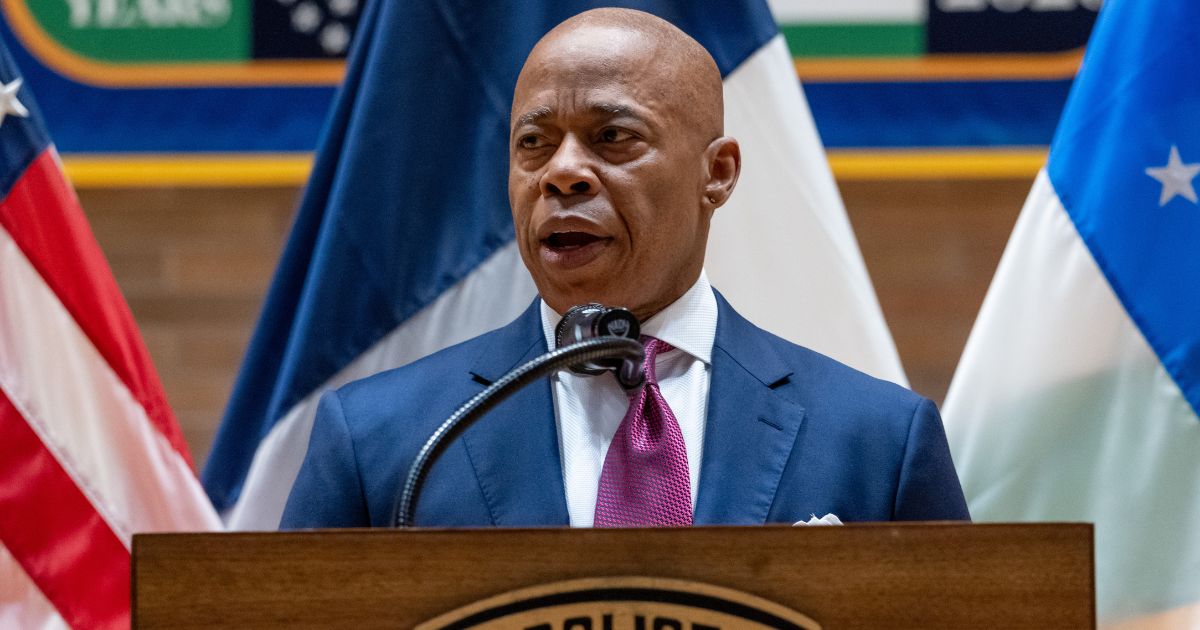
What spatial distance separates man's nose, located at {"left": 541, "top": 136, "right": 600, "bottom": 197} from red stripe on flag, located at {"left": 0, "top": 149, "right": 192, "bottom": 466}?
0.91 meters

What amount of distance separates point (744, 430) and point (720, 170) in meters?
0.35

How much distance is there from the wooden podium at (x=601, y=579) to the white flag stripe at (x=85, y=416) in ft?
3.63

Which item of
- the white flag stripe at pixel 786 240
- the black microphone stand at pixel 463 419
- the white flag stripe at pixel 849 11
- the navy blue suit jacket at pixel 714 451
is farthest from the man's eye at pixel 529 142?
the white flag stripe at pixel 849 11

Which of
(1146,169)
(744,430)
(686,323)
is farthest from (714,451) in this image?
(1146,169)

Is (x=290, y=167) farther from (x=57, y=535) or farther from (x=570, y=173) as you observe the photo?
(x=570, y=173)

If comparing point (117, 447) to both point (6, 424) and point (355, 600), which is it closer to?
point (6, 424)

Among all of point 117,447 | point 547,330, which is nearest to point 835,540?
point 547,330

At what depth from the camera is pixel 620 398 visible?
158 cm

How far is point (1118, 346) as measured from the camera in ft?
6.71

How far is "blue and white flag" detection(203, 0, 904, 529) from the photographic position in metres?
2.16

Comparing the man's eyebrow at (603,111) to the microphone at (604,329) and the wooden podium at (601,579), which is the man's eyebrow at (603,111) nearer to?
the microphone at (604,329)

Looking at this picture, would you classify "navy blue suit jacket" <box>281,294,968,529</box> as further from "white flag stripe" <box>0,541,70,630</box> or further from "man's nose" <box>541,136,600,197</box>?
"white flag stripe" <box>0,541,70,630</box>

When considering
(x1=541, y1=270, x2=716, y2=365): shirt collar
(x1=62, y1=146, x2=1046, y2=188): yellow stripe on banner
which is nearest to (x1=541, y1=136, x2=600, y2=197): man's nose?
(x1=541, y1=270, x2=716, y2=365): shirt collar

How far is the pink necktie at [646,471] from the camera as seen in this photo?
4.73ft
